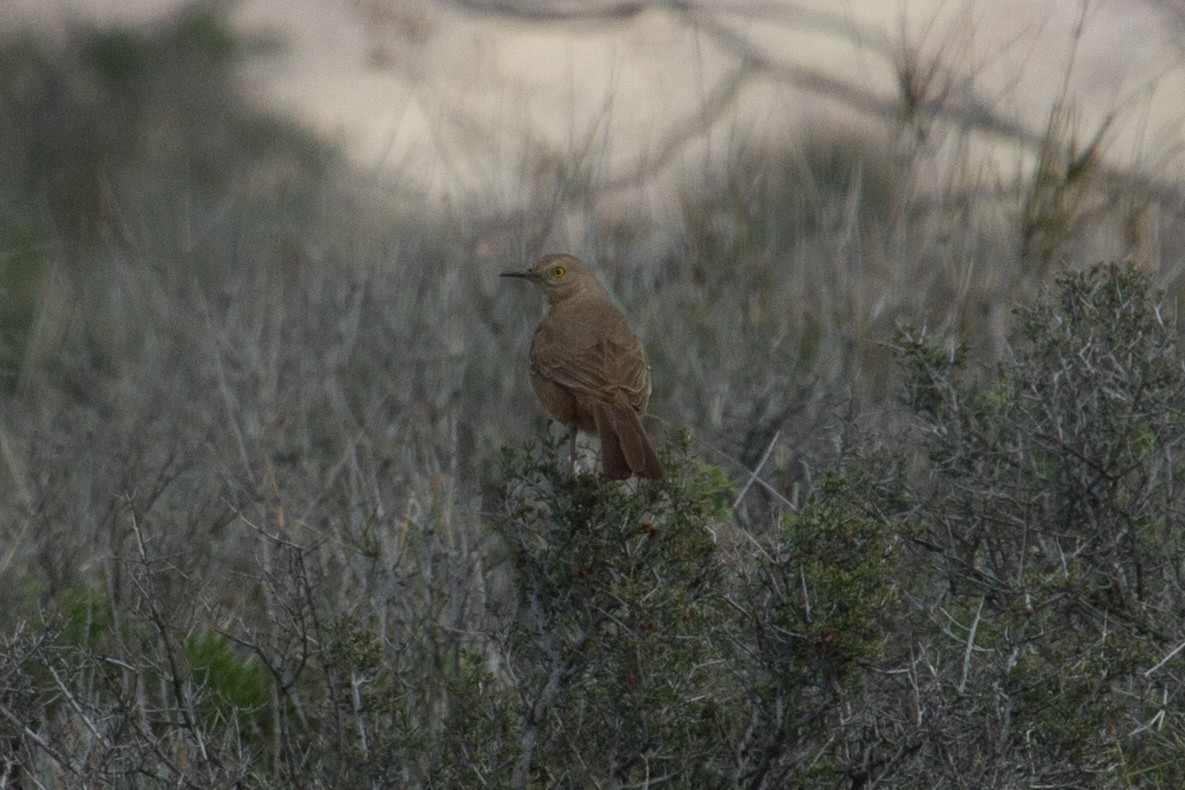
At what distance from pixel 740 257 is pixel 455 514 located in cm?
284

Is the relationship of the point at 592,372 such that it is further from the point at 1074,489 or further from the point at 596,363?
the point at 1074,489

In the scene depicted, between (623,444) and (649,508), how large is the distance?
288 mm

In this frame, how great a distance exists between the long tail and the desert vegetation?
5 cm

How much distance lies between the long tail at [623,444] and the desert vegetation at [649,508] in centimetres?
5

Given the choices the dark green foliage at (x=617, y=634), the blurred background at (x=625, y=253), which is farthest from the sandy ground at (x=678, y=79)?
the dark green foliage at (x=617, y=634)

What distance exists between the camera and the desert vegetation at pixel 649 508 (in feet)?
12.8

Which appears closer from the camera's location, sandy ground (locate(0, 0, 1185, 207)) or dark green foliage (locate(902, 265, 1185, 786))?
dark green foliage (locate(902, 265, 1185, 786))

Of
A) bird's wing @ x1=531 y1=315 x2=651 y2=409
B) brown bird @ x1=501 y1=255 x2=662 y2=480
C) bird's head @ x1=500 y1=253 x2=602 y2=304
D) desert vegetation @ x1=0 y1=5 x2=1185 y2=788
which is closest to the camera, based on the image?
desert vegetation @ x1=0 y1=5 x2=1185 y2=788

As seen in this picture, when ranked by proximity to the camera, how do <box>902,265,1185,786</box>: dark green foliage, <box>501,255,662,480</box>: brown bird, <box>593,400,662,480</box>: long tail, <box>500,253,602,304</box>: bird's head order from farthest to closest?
<box>500,253,602,304</box>: bird's head → <box>501,255,662,480</box>: brown bird → <box>593,400,662,480</box>: long tail → <box>902,265,1185,786</box>: dark green foliage

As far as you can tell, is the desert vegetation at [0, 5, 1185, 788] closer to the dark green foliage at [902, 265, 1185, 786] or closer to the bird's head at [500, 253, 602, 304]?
the dark green foliage at [902, 265, 1185, 786]

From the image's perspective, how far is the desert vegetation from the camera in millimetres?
3893

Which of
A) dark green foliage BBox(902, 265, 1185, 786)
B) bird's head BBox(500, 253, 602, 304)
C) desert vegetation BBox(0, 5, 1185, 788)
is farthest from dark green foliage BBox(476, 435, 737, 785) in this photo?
bird's head BBox(500, 253, 602, 304)

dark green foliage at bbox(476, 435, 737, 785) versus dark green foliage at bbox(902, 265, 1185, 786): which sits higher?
dark green foliage at bbox(902, 265, 1185, 786)

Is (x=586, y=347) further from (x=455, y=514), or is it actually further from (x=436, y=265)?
(x=436, y=265)
